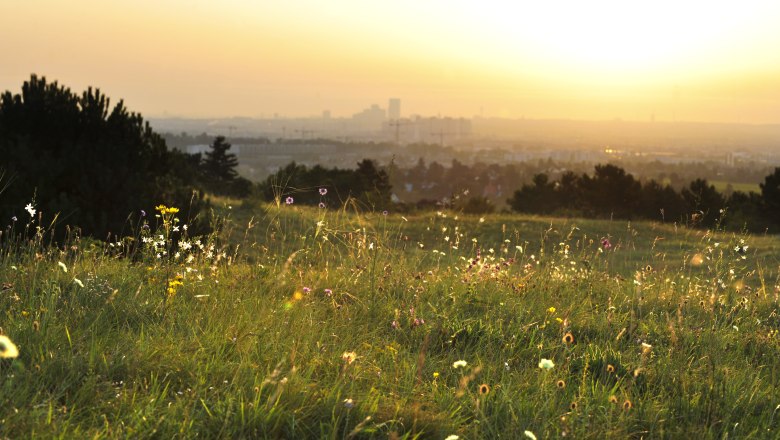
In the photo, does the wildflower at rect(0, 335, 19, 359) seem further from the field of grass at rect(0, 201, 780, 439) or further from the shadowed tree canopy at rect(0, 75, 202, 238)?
the shadowed tree canopy at rect(0, 75, 202, 238)

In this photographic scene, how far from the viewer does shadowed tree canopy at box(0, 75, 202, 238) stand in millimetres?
9070

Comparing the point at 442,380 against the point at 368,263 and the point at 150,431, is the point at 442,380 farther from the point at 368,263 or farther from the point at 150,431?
the point at 368,263

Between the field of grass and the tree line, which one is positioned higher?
the field of grass

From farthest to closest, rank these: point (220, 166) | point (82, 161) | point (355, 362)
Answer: point (220, 166)
point (82, 161)
point (355, 362)

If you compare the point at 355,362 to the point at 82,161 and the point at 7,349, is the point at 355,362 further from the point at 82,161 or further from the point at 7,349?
the point at 82,161

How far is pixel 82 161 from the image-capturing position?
10.1m

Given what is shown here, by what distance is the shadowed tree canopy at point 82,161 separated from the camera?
29.8 feet

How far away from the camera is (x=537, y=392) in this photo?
315 centimetres

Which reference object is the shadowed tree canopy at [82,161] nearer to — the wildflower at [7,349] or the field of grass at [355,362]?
the field of grass at [355,362]

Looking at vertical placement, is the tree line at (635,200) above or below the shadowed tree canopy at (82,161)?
below

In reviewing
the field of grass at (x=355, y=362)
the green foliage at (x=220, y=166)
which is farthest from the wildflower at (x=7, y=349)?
the green foliage at (x=220, y=166)

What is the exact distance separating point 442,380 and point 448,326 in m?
0.90

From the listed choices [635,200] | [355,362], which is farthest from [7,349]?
[635,200]

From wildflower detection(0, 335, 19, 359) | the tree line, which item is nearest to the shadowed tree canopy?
wildflower detection(0, 335, 19, 359)
